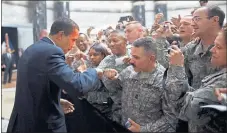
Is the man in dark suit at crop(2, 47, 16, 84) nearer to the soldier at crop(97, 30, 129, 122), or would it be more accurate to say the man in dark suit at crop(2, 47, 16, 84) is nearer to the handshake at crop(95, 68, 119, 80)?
the soldier at crop(97, 30, 129, 122)

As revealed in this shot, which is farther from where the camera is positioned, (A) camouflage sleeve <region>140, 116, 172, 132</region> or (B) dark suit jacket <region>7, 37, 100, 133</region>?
(B) dark suit jacket <region>7, 37, 100, 133</region>

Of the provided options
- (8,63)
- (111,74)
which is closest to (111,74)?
(111,74)

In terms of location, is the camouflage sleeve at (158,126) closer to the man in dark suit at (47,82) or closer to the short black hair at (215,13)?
the man in dark suit at (47,82)

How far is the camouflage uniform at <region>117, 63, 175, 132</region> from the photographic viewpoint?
5.70 feet

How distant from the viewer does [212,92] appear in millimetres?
1383

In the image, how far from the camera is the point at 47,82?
1.90 metres

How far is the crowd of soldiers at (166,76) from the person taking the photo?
1449 mm

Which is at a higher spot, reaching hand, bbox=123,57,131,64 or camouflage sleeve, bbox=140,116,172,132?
reaching hand, bbox=123,57,131,64

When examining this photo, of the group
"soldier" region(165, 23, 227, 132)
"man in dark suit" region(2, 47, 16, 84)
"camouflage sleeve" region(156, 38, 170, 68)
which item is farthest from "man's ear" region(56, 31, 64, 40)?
"man in dark suit" region(2, 47, 16, 84)

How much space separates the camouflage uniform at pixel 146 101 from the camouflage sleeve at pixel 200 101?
27cm

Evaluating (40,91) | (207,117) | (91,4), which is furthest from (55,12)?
(207,117)

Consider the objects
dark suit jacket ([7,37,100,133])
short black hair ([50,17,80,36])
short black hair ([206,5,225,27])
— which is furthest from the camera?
short black hair ([50,17,80,36])

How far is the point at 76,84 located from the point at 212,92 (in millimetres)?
815

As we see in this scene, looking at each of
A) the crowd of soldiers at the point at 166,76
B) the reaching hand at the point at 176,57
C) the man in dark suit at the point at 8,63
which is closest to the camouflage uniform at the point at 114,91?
the crowd of soldiers at the point at 166,76
